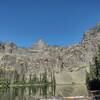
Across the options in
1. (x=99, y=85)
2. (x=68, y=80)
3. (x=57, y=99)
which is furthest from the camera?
(x=68, y=80)

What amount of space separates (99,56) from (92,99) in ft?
144

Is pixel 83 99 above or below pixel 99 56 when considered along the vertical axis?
below

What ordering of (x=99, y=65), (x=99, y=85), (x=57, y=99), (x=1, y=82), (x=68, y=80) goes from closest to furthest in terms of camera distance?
(x=57, y=99), (x=99, y=85), (x=99, y=65), (x=1, y=82), (x=68, y=80)

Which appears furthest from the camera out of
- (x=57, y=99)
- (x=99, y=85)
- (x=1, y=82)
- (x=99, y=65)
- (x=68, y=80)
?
(x=68, y=80)

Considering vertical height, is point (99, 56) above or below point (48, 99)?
above

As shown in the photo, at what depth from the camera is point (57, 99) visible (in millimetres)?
23844

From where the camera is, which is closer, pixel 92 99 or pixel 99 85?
pixel 92 99

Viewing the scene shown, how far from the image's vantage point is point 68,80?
198 m

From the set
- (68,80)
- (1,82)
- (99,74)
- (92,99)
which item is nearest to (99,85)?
(99,74)

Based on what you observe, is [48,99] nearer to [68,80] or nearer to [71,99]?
[71,99]

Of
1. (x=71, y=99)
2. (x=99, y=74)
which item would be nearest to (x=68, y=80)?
(x=99, y=74)

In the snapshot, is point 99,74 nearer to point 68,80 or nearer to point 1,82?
point 1,82

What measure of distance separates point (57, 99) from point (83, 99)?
2345mm

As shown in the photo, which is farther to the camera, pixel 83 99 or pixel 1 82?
pixel 1 82
